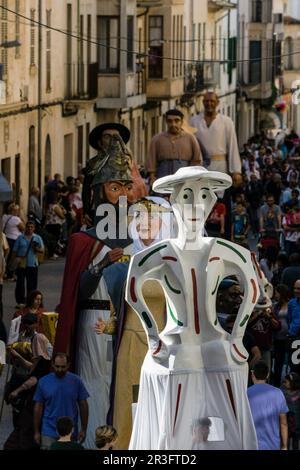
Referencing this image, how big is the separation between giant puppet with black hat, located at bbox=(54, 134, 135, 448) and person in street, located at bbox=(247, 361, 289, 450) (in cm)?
102

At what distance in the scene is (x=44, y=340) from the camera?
18703 millimetres

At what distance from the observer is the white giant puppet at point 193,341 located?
11297 mm

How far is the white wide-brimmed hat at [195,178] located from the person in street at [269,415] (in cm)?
307

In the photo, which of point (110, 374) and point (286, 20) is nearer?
point (110, 374)

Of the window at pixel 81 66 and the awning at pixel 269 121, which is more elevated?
the window at pixel 81 66

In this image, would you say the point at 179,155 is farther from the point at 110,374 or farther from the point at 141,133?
the point at 141,133

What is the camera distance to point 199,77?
230 feet

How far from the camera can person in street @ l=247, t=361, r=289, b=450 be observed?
14.4 metres

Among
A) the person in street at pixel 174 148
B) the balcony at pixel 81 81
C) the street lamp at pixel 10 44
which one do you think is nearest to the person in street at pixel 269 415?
the person in street at pixel 174 148

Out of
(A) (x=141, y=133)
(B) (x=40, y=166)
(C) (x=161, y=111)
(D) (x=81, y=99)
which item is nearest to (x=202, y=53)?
(C) (x=161, y=111)

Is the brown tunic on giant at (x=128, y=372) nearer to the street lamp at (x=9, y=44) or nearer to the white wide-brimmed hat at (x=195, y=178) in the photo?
the white wide-brimmed hat at (x=195, y=178)

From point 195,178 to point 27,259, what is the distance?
58.7ft
